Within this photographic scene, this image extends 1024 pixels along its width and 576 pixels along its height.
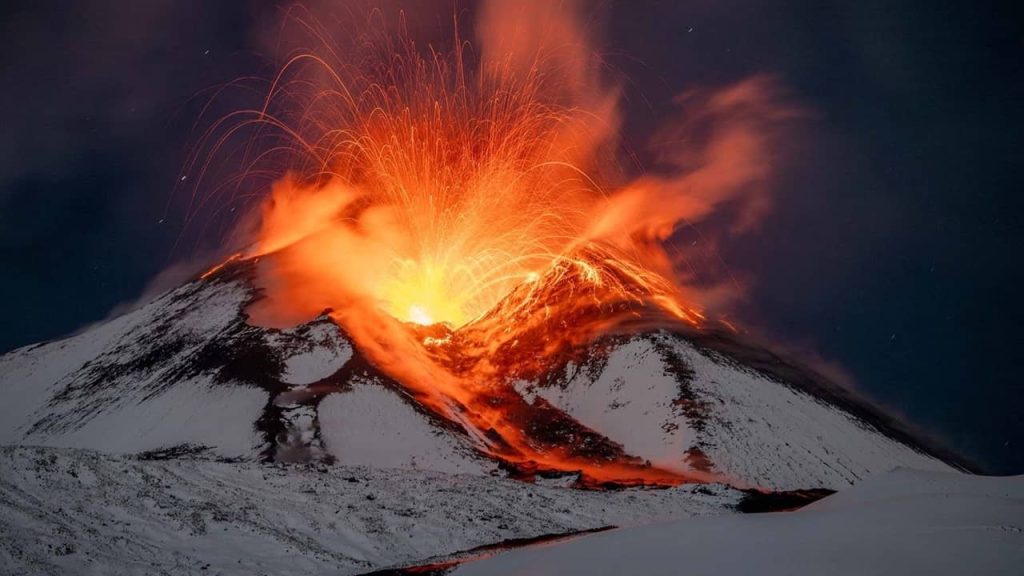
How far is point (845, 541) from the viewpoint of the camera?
1005 cm

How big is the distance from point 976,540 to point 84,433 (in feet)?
206

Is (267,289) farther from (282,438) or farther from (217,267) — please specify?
(282,438)

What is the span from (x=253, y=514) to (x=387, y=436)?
1100 inches

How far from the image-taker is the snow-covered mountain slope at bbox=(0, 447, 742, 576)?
1877 cm

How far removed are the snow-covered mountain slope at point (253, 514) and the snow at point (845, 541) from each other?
9187mm

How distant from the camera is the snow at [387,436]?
48.8 metres

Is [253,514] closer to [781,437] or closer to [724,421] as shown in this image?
[724,421]

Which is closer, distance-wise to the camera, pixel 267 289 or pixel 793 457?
pixel 793 457

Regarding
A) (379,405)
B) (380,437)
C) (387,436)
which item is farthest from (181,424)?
(387,436)

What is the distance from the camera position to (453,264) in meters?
94.4

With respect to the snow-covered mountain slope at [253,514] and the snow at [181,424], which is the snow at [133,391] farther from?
the snow-covered mountain slope at [253,514]

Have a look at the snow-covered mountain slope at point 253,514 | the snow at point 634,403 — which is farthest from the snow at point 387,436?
the snow at point 634,403

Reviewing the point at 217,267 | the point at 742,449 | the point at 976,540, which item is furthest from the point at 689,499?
the point at 217,267

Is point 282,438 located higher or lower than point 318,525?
higher
